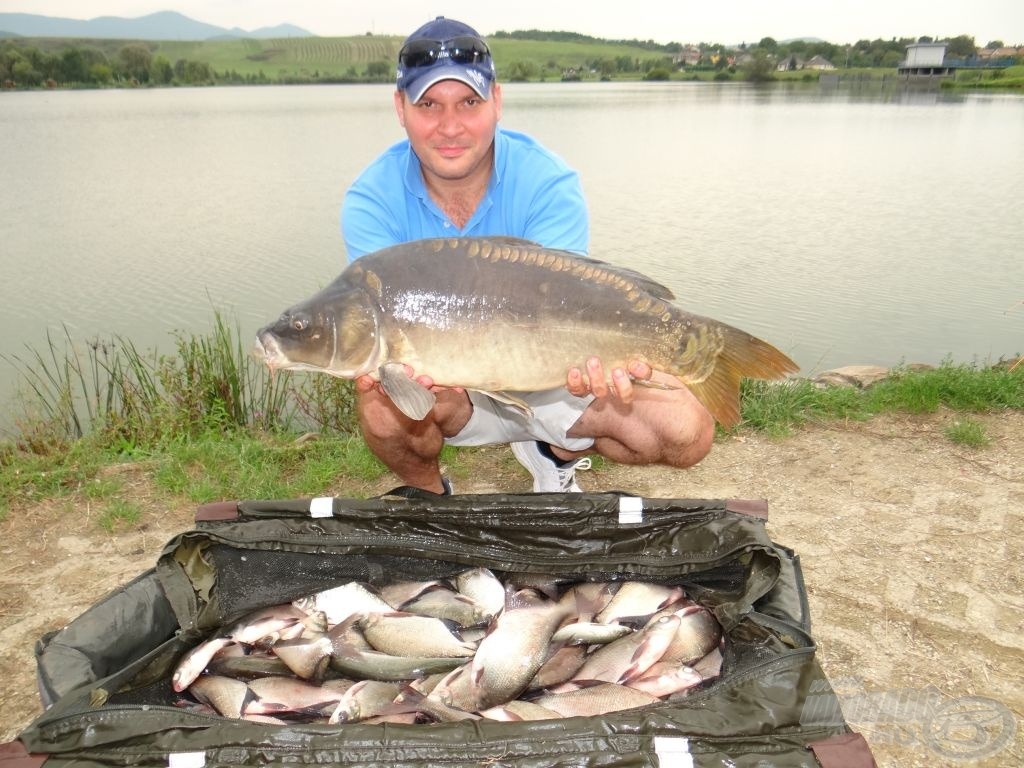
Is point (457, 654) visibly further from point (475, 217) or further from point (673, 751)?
point (475, 217)

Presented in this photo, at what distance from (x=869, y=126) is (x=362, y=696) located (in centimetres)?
1839

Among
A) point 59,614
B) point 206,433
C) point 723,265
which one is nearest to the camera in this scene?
point 59,614

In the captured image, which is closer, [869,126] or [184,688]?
[184,688]

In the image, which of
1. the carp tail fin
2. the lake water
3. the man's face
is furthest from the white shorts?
the lake water

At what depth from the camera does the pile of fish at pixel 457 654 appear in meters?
1.65

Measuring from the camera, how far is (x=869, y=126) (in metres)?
17.0

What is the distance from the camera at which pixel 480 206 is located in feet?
7.39

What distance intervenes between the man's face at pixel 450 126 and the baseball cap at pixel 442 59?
33 mm

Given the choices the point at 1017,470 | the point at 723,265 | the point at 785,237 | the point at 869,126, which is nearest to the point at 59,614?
the point at 1017,470

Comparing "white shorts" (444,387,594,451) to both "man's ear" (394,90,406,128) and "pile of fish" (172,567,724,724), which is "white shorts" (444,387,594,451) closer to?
"pile of fish" (172,567,724,724)

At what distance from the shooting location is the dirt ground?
167cm

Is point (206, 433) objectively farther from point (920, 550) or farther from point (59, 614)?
point (920, 550)

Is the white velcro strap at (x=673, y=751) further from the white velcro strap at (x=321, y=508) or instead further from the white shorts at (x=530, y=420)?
the white shorts at (x=530, y=420)

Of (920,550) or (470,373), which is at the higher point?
(470,373)
